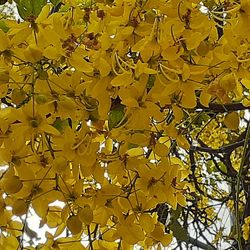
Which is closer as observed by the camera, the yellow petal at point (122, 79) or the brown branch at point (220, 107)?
the yellow petal at point (122, 79)

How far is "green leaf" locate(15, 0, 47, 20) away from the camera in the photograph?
50 cm

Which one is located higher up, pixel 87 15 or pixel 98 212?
pixel 87 15

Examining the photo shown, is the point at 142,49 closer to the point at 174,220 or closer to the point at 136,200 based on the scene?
the point at 136,200

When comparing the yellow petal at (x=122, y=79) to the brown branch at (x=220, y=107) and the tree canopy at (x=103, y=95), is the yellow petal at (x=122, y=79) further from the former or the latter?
the brown branch at (x=220, y=107)

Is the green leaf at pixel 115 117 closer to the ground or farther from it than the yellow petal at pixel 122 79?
farther from it

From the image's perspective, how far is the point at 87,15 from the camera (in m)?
0.50

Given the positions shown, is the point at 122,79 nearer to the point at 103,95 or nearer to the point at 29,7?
the point at 103,95

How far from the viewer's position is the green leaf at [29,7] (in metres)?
0.50

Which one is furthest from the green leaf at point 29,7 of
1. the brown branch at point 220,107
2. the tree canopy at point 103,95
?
the brown branch at point 220,107

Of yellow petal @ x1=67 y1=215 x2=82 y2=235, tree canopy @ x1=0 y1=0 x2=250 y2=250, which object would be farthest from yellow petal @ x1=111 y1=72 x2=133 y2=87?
yellow petal @ x1=67 y1=215 x2=82 y2=235

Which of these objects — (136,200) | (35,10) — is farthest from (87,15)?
(136,200)

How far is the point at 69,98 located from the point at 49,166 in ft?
0.18

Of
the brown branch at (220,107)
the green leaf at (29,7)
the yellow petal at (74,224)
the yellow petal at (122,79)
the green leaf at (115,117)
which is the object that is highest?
the green leaf at (29,7)

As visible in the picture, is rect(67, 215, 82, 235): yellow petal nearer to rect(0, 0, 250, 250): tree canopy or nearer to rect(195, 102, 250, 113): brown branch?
rect(0, 0, 250, 250): tree canopy
